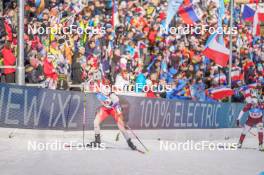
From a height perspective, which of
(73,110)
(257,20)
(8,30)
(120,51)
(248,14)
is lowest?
(73,110)

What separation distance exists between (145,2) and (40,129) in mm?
7693

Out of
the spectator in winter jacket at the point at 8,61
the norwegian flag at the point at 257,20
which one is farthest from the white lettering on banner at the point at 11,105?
the norwegian flag at the point at 257,20

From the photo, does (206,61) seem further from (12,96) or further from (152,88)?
(12,96)

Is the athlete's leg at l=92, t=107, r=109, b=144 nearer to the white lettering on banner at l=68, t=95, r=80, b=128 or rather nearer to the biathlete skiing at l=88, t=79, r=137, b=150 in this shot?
the biathlete skiing at l=88, t=79, r=137, b=150

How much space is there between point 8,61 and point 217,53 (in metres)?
7.59

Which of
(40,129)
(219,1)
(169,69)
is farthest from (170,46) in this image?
(40,129)

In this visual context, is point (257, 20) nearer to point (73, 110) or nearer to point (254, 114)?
point (254, 114)

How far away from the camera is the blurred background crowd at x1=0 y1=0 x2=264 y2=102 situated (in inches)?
560

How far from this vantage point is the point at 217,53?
18484mm

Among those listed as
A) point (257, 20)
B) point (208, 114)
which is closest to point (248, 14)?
point (257, 20)

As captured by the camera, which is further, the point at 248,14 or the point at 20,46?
the point at 248,14

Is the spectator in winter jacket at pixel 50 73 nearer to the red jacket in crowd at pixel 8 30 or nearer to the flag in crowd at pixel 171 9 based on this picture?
the red jacket in crowd at pixel 8 30

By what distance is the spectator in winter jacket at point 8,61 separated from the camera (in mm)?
→ 13620

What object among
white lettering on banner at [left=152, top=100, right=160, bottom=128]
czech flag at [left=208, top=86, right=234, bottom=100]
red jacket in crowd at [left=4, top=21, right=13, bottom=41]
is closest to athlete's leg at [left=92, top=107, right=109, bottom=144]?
white lettering on banner at [left=152, top=100, right=160, bottom=128]
